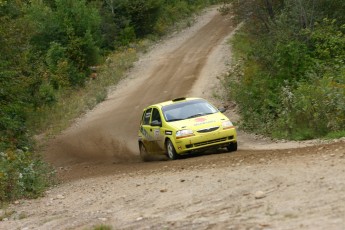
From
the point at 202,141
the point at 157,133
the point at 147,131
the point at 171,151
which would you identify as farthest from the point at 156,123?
the point at 202,141

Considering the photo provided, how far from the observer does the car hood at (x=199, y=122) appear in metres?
17.1

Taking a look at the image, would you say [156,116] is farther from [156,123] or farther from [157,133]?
[157,133]

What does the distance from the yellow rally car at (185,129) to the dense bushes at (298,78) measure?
7.75 ft

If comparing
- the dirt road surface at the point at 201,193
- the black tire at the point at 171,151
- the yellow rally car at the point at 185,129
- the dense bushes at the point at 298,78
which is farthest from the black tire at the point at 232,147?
the dense bushes at the point at 298,78

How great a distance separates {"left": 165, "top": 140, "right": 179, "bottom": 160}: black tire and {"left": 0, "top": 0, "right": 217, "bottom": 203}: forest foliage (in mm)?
3380

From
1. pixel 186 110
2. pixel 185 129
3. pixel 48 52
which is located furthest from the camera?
pixel 48 52

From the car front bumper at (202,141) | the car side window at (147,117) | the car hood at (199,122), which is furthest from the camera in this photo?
the car side window at (147,117)

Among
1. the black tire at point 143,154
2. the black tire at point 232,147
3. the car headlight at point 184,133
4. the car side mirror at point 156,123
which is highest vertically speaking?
the car side mirror at point 156,123

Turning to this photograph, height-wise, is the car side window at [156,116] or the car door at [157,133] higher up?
the car side window at [156,116]

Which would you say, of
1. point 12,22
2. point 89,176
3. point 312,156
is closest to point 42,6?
point 12,22

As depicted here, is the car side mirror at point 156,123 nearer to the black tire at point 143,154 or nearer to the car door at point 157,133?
the car door at point 157,133

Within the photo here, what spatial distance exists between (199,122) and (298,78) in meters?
6.53

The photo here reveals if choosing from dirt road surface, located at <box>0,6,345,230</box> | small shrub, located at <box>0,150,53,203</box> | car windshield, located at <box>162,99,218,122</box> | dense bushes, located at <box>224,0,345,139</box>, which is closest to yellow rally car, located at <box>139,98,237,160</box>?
car windshield, located at <box>162,99,218,122</box>

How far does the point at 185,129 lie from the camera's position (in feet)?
55.9
